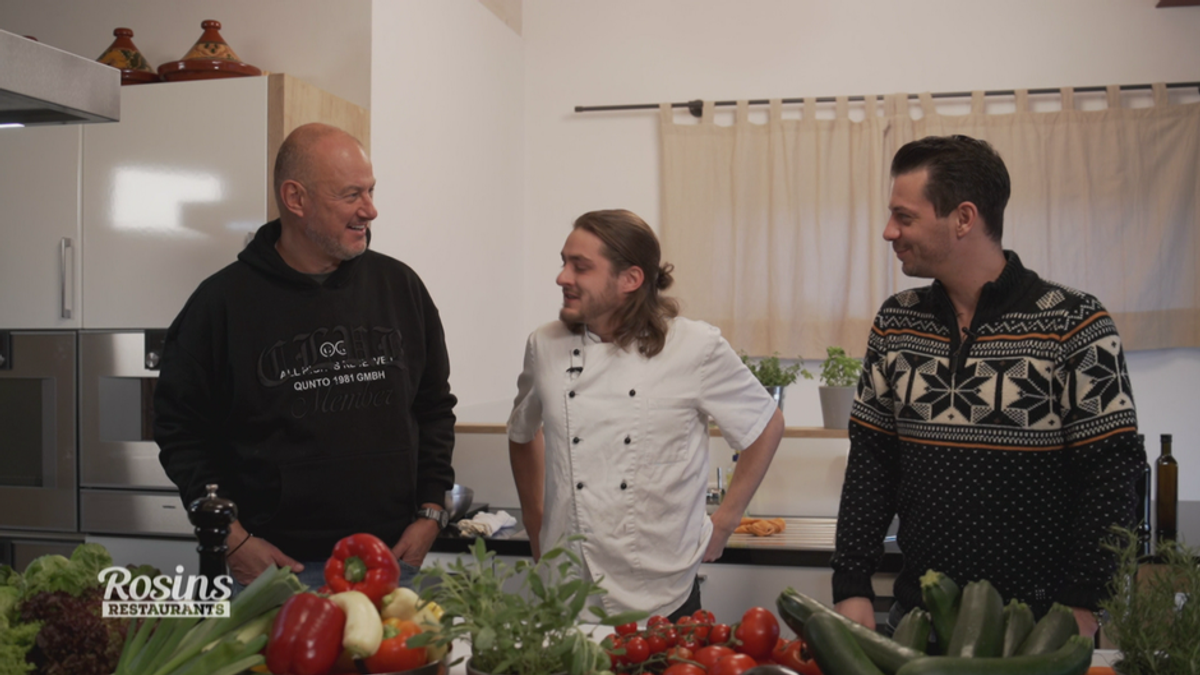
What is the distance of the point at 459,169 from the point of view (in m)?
3.85

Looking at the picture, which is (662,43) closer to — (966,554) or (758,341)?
(758,341)

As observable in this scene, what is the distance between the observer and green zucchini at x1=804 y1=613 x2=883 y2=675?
3.27ft

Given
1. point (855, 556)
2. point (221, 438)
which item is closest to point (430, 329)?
point (221, 438)

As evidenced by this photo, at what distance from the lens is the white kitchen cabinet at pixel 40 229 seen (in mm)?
2943

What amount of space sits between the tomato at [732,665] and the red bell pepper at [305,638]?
0.40m

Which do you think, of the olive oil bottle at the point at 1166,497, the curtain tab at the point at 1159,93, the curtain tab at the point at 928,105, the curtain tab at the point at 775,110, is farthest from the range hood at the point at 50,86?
the curtain tab at the point at 1159,93

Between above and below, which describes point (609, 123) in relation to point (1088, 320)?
above

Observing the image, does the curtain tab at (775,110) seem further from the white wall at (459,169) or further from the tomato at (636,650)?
the tomato at (636,650)

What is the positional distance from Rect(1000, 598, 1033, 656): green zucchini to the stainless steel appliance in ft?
7.95

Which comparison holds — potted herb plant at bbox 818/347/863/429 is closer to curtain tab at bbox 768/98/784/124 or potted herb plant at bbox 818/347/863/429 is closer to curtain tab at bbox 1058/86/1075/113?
curtain tab at bbox 768/98/784/124

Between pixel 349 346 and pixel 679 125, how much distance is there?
9.19ft

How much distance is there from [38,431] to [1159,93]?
432 centimetres

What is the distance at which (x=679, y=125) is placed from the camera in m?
4.48

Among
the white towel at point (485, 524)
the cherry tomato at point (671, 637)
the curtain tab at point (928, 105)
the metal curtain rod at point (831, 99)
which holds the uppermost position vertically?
the metal curtain rod at point (831, 99)
